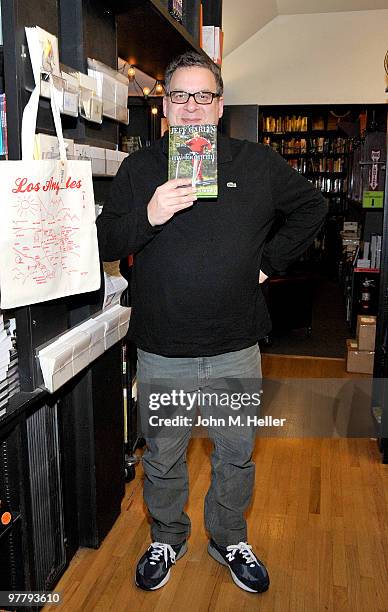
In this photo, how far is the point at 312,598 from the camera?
75.7 inches

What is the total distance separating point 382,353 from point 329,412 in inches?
25.7

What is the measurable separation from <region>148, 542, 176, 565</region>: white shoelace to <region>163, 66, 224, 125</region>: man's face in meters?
1.32

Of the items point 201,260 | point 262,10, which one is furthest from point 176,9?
point 262,10

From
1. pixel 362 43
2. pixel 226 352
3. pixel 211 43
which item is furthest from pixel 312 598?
pixel 362 43

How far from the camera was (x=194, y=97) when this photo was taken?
5.62 ft

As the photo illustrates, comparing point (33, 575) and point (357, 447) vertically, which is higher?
point (33, 575)

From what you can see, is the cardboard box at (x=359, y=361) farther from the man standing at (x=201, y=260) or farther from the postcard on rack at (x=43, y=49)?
the postcard on rack at (x=43, y=49)

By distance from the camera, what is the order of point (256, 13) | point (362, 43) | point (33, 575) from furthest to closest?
point (362, 43), point (256, 13), point (33, 575)

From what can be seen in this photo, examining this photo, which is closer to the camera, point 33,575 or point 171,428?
point 33,575

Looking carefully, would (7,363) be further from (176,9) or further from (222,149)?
(176,9)

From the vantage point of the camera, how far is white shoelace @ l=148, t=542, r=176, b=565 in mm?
2010

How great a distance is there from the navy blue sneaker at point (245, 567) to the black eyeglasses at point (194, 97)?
54.0 inches

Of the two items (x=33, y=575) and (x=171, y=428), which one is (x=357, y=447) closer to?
(x=171, y=428)

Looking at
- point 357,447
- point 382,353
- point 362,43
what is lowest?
point 357,447
